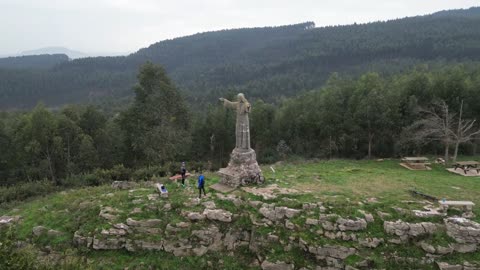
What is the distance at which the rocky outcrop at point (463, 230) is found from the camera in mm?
14781

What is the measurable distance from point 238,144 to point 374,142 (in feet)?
70.8

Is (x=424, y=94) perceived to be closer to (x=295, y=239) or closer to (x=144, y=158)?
(x=295, y=239)

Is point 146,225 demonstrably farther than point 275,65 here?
No

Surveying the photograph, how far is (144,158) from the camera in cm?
3922

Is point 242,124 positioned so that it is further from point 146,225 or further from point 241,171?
point 146,225

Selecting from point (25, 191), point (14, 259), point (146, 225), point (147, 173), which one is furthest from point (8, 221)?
point (14, 259)

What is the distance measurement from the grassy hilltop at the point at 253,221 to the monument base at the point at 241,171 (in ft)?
3.46

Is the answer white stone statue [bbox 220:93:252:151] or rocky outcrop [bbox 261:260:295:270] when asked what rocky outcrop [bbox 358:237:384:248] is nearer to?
rocky outcrop [bbox 261:260:295:270]

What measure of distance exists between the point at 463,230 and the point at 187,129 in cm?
2960

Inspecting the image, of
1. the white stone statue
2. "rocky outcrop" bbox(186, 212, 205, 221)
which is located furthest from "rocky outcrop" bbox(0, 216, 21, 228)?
the white stone statue

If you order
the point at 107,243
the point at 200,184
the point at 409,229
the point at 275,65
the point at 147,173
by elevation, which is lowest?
the point at 107,243

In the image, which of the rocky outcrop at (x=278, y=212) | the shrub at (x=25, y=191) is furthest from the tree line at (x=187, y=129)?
the rocky outcrop at (x=278, y=212)

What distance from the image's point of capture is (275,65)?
12925 centimetres

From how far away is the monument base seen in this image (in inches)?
800
